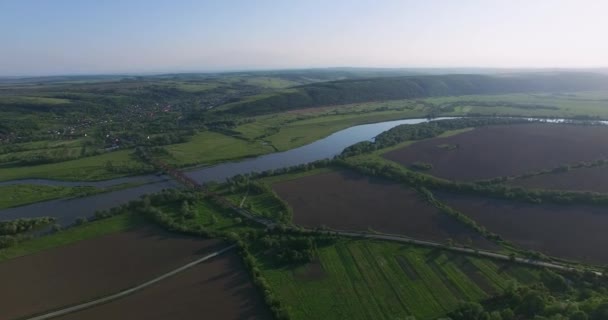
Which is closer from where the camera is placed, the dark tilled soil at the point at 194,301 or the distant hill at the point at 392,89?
the dark tilled soil at the point at 194,301

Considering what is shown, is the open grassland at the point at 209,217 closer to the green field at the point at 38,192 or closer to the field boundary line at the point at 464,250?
the field boundary line at the point at 464,250

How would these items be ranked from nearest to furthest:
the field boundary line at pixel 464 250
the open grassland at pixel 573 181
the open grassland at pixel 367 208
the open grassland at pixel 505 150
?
the field boundary line at pixel 464 250 < the open grassland at pixel 367 208 < the open grassland at pixel 573 181 < the open grassland at pixel 505 150

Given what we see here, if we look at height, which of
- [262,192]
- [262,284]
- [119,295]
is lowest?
[119,295]

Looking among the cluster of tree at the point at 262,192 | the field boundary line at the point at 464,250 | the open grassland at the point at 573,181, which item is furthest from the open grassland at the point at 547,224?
the cluster of tree at the point at 262,192

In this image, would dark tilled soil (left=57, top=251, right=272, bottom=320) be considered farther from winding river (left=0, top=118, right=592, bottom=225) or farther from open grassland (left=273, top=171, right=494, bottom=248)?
winding river (left=0, top=118, right=592, bottom=225)

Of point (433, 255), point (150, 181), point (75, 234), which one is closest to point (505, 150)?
point (433, 255)

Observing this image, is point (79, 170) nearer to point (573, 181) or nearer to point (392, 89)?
point (573, 181)
